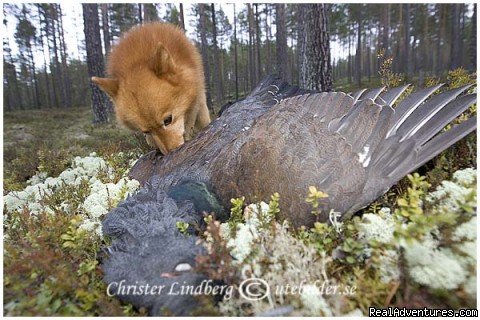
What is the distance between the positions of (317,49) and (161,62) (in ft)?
13.0

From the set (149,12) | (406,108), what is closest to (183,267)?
(406,108)

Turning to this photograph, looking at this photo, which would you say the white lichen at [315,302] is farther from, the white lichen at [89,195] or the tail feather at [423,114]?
the white lichen at [89,195]

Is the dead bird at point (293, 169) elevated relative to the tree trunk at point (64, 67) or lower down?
lower down

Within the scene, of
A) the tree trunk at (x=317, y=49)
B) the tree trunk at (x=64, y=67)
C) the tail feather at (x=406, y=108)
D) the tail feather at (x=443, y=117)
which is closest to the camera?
the tail feather at (x=443, y=117)

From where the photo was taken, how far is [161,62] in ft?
12.2

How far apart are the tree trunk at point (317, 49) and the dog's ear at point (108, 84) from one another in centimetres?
421

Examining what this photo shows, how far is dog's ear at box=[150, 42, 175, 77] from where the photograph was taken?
12.0 ft

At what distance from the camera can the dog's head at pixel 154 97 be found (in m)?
3.68

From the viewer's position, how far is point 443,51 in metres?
32.7

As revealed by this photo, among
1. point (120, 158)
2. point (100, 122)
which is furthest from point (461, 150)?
point (100, 122)

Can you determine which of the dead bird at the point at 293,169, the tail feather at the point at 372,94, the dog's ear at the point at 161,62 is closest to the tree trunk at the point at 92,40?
the dog's ear at the point at 161,62

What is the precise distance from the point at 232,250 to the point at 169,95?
8.23 ft

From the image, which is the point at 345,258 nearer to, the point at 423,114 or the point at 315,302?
the point at 315,302

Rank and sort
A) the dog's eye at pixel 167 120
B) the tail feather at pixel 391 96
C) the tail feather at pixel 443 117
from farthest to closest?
the dog's eye at pixel 167 120 < the tail feather at pixel 391 96 < the tail feather at pixel 443 117
